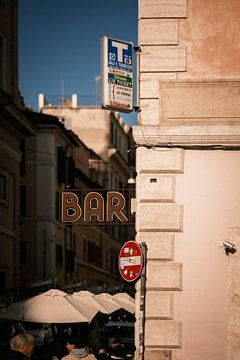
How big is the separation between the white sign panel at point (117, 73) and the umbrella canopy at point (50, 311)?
4932 mm

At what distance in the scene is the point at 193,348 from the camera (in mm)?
13422

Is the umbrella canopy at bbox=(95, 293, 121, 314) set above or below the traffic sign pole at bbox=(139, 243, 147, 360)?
below

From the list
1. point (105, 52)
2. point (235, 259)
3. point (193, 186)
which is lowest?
point (235, 259)

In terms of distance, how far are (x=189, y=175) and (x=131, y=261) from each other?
1849 mm

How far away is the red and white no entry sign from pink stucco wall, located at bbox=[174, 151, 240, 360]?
2.32 ft

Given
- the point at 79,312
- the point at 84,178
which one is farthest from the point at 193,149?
the point at 84,178

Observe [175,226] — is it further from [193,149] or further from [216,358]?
[216,358]

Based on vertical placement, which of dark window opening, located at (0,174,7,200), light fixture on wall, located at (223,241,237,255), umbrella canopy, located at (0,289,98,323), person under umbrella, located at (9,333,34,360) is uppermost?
dark window opening, located at (0,174,7,200)

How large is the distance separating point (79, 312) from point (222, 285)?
4.39m

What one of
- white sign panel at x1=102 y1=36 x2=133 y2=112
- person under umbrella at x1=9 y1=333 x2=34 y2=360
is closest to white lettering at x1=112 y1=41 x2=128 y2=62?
white sign panel at x1=102 y1=36 x2=133 y2=112

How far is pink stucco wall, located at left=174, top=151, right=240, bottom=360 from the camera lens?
13.4 metres

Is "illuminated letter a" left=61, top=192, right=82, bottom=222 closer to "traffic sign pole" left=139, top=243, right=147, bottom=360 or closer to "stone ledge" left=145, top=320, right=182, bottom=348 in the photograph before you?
"traffic sign pole" left=139, top=243, right=147, bottom=360

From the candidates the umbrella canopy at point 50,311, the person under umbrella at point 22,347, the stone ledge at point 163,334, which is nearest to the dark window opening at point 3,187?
the umbrella canopy at point 50,311

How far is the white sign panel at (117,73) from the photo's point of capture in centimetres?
1425
